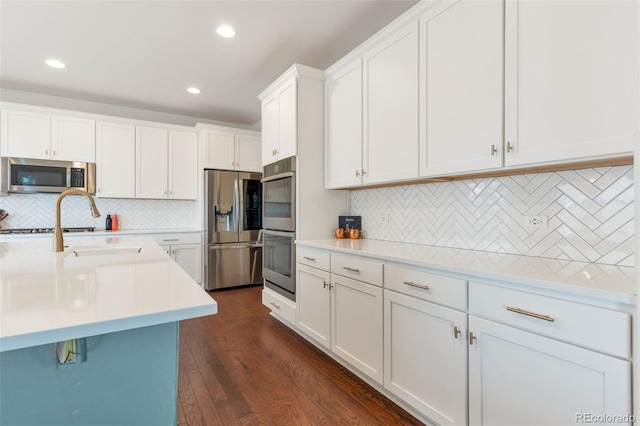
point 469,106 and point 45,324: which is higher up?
point 469,106

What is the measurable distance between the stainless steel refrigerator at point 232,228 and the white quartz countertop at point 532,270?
2882 millimetres

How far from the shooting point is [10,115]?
137 inches

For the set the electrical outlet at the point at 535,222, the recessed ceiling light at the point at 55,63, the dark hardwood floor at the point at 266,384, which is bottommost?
the dark hardwood floor at the point at 266,384

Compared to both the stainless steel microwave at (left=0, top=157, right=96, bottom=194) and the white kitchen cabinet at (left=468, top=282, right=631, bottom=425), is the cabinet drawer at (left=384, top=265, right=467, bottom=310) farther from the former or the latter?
the stainless steel microwave at (left=0, top=157, right=96, bottom=194)

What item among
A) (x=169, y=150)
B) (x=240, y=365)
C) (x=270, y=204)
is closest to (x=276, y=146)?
(x=270, y=204)

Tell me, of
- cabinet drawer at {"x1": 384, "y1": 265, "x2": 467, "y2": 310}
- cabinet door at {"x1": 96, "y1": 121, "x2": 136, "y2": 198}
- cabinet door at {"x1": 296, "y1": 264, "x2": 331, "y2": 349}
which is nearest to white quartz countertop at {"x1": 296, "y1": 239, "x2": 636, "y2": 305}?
cabinet drawer at {"x1": 384, "y1": 265, "x2": 467, "y2": 310}

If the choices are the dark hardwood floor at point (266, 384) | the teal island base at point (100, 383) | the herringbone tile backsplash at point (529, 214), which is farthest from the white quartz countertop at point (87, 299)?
the herringbone tile backsplash at point (529, 214)

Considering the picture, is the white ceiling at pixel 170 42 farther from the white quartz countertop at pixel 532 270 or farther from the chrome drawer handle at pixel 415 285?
the chrome drawer handle at pixel 415 285

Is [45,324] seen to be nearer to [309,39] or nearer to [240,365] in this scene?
[240,365]

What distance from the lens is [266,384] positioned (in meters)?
2.00

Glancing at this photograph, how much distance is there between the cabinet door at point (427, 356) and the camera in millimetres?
1396

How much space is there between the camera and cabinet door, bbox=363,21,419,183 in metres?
1.97

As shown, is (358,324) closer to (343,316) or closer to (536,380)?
(343,316)

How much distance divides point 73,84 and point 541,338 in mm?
4857
